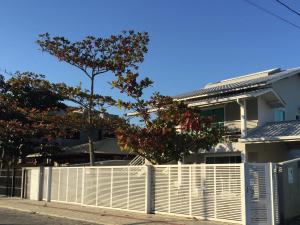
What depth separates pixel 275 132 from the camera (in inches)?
877

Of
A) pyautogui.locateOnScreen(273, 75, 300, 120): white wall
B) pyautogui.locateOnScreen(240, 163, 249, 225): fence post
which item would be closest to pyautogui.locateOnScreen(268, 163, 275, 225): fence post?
pyautogui.locateOnScreen(240, 163, 249, 225): fence post

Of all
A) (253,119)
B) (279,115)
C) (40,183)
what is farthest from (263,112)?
(40,183)

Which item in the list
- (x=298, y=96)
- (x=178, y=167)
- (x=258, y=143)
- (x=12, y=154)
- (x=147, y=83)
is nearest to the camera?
(x=178, y=167)

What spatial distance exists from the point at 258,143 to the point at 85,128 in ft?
29.2

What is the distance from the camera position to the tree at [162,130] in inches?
782

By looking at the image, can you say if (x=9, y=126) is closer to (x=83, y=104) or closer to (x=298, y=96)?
(x=83, y=104)

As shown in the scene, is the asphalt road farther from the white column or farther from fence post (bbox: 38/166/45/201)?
the white column

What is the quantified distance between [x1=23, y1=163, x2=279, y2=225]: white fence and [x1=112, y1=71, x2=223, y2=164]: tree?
1252 millimetres

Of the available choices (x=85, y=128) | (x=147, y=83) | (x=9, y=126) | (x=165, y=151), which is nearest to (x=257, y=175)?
(x=165, y=151)

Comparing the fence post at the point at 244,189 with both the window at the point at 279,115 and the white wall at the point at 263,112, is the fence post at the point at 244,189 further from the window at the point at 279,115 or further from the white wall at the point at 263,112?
the window at the point at 279,115

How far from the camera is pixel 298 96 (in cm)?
2786

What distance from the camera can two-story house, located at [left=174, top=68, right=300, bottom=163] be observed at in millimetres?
23031

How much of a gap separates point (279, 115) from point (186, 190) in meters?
10.7

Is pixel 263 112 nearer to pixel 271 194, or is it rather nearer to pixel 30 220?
pixel 271 194
